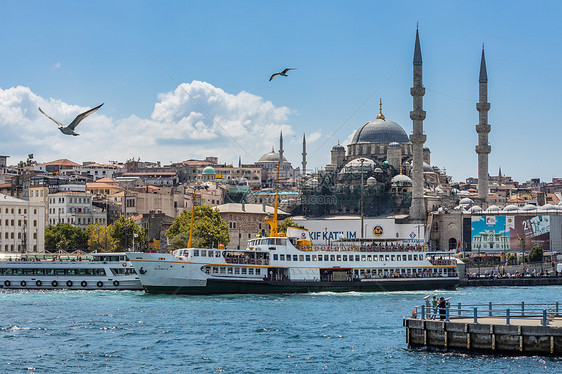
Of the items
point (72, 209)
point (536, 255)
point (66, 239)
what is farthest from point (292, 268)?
point (72, 209)

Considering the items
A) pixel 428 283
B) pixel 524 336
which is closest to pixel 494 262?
pixel 428 283

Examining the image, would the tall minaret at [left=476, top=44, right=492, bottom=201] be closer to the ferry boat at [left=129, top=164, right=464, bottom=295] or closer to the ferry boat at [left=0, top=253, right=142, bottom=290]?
the ferry boat at [left=129, top=164, right=464, bottom=295]

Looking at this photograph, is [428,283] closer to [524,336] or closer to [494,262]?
[494,262]

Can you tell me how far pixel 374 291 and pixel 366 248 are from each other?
224 centimetres

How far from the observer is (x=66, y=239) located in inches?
2731

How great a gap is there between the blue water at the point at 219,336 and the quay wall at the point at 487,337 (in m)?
0.28

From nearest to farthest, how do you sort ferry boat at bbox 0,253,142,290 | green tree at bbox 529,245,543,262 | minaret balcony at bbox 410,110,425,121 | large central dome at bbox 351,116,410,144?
ferry boat at bbox 0,253,142,290, green tree at bbox 529,245,543,262, minaret balcony at bbox 410,110,425,121, large central dome at bbox 351,116,410,144

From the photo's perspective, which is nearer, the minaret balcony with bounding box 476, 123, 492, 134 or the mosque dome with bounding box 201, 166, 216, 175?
the minaret balcony with bounding box 476, 123, 492, 134

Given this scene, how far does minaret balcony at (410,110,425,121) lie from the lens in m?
78.9

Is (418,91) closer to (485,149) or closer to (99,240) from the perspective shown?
(485,149)

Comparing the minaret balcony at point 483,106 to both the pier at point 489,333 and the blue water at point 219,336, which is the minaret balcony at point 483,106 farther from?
the pier at point 489,333

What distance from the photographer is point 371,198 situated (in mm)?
87500

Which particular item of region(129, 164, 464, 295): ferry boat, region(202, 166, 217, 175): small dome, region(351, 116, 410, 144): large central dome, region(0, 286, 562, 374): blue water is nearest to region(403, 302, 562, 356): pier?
region(0, 286, 562, 374): blue water

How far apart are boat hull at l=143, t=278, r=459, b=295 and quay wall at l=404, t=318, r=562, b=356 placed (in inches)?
786
